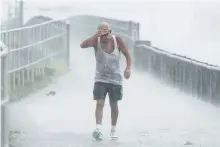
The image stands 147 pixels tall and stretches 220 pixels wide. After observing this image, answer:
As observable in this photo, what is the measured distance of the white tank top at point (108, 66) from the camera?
10414 mm

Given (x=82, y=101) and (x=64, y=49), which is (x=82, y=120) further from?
(x=64, y=49)

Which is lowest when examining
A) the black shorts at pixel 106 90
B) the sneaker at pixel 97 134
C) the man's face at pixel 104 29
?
the sneaker at pixel 97 134

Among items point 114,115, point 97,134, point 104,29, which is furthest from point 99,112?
point 104,29

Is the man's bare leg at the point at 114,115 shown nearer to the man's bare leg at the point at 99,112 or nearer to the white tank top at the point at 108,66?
the man's bare leg at the point at 99,112

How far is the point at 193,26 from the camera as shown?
52.2 metres

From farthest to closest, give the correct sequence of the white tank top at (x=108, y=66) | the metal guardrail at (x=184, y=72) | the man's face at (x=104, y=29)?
the metal guardrail at (x=184, y=72)
the white tank top at (x=108, y=66)
the man's face at (x=104, y=29)

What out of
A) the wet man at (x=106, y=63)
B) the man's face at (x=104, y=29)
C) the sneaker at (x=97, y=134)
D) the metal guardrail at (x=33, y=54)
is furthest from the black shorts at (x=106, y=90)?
the metal guardrail at (x=33, y=54)

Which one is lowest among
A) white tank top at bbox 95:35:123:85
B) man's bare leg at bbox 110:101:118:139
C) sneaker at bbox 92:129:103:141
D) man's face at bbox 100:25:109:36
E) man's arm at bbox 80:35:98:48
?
sneaker at bbox 92:129:103:141

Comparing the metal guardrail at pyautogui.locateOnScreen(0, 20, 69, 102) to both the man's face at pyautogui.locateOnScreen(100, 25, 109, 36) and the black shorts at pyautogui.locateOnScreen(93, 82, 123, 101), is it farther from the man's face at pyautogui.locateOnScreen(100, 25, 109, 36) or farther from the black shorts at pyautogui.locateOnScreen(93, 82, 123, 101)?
the man's face at pyautogui.locateOnScreen(100, 25, 109, 36)

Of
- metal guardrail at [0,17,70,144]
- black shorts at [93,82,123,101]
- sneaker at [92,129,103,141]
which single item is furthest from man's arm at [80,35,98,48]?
metal guardrail at [0,17,70,144]

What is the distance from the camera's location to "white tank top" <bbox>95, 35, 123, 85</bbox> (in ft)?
34.2

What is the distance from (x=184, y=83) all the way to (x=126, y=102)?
76.9 inches

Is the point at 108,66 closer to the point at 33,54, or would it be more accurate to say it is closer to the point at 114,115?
the point at 114,115

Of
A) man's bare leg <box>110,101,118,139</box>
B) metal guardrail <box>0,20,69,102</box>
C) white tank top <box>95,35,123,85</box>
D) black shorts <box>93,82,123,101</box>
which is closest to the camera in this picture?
white tank top <box>95,35,123,85</box>
